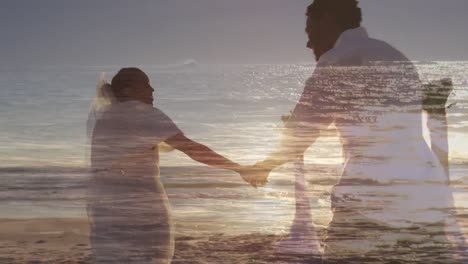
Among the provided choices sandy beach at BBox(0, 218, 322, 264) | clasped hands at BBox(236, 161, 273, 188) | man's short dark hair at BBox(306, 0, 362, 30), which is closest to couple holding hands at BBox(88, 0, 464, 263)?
man's short dark hair at BBox(306, 0, 362, 30)

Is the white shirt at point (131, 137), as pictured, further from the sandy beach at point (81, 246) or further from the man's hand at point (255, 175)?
the sandy beach at point (81, 246)

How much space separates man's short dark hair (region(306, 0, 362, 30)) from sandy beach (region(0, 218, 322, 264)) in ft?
9.92

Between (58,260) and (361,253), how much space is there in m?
3.08

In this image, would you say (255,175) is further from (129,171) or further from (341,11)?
(341,11)

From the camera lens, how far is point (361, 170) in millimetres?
5629

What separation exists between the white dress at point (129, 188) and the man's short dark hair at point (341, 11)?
3.96 ft

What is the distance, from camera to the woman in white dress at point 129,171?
5770 millimetres

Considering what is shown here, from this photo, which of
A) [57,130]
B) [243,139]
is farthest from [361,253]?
[57,130]

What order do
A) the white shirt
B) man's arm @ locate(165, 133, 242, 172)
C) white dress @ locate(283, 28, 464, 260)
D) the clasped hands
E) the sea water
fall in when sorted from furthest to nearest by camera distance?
the sea water → the clasped hands → man's arm @ locate(165, 133, 242, 172) → the white shirt → white dress @ locate(283, 28, 464, 260)

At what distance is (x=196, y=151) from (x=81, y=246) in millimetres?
3972

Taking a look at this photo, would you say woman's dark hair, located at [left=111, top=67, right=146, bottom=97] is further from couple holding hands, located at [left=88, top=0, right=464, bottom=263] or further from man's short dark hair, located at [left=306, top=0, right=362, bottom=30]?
man's short dark hair, located at [left=306, top=0, right=362, bottom=30]

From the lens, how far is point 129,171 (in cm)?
592

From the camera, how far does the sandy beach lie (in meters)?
8.99

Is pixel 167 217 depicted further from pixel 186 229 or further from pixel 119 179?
pixel 186 229
